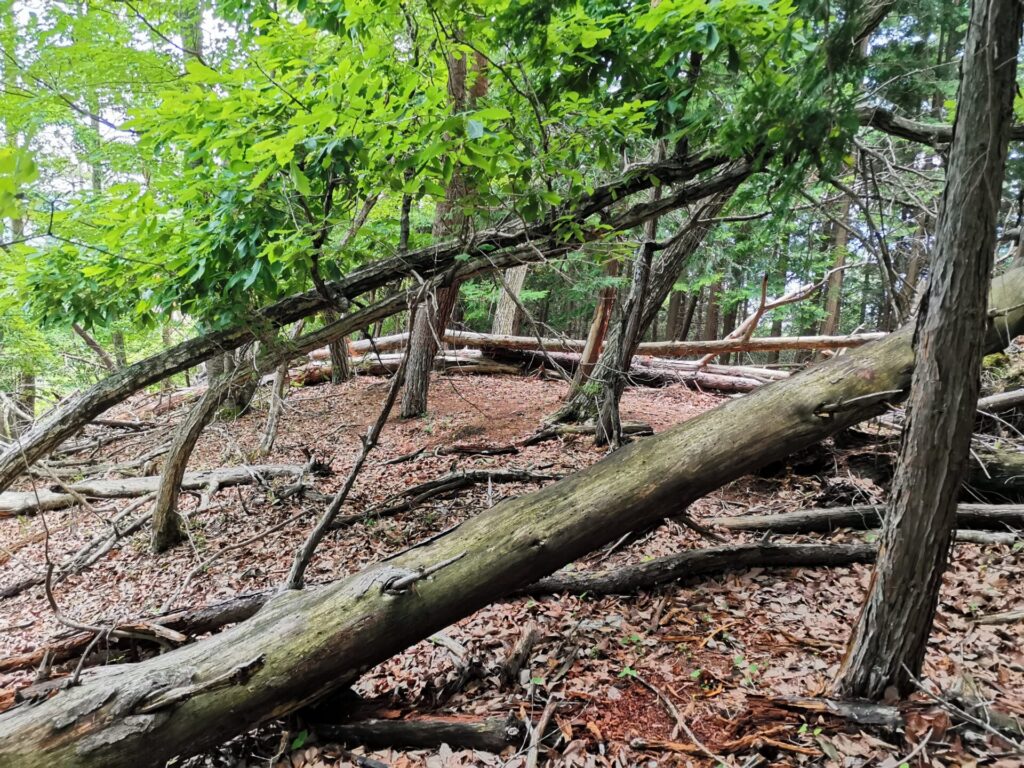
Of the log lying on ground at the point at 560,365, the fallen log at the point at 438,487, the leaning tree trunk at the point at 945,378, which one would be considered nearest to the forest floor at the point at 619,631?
the fallen log at the point at 438,487

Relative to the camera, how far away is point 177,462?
518 centimetres

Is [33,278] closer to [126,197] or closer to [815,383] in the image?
[126,197]

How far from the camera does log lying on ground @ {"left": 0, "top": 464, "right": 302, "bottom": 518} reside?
6785 mm

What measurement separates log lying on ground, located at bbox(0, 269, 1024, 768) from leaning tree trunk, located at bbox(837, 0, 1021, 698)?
1.00 metres

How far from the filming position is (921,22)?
5473 mm

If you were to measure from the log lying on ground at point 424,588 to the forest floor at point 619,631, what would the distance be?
0.50 meters

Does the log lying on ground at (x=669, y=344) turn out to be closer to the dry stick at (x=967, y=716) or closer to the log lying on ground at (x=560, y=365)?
the log lying on ground at (x=560, y=365)

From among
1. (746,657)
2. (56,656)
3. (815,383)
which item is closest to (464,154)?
(815,383)

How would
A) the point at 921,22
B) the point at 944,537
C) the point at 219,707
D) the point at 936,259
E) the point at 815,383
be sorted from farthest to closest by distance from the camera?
1. the point at 921,22
2. the point at 815,383
3. the point at 219,707
4. the point at 944,537
5. the point at 936,259

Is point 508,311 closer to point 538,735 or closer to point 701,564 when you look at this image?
A: point 701,564

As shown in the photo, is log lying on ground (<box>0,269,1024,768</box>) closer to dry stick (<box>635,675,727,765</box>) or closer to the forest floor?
the forest floor

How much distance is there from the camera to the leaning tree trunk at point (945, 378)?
6.29ft

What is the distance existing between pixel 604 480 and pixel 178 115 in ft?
12.3

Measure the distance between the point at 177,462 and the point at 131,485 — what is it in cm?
278
